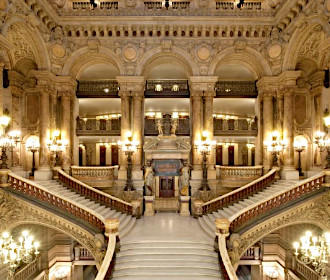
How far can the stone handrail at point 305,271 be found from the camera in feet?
36.7

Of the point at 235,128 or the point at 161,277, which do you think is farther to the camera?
the point at 235,128

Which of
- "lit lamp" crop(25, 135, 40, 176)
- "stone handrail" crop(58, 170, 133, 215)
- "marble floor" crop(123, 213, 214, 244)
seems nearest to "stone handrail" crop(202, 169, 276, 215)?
"marble floor" crop(123, 213, 214, 244)

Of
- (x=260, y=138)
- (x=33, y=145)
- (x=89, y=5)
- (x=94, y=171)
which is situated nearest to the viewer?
(x=33, y=145)

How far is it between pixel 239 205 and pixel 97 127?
9.88 meters

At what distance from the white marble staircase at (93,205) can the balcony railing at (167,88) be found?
7539 millimetres

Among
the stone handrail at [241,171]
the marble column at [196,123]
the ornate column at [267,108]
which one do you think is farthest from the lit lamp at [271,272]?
the marble column at [196,123]

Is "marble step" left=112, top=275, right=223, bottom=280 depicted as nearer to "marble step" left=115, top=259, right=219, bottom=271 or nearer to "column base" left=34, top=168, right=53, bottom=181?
"marble step" left=115, top=259, right=219, bottom=271

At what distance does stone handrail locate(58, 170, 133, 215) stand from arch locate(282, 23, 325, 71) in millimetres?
11375

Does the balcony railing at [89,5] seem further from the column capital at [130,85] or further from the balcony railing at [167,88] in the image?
the balcony railing at [167,88]

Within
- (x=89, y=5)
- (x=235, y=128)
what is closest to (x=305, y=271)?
(x=235, y=128)

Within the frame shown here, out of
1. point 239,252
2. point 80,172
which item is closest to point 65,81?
point 80,172

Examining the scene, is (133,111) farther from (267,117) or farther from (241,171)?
(267,117)

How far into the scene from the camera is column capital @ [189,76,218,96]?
1526cm

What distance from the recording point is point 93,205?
12750 mm
